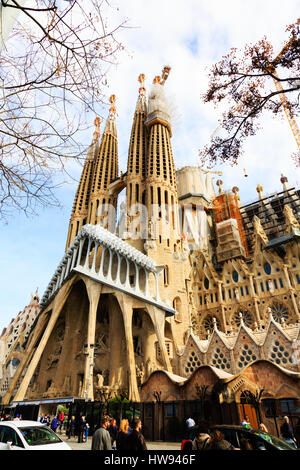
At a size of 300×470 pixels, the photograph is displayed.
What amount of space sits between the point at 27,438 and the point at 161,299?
65.2 feet

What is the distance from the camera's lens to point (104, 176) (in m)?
41.4

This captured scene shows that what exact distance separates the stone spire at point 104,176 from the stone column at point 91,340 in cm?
1576

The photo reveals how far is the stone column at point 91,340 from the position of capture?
1777 centimetres

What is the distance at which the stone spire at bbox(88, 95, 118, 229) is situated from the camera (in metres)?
38.1

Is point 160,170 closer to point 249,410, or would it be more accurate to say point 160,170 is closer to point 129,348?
point 129,348

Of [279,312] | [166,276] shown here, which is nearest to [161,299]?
[166,276]

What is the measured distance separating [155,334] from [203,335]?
7264 mm

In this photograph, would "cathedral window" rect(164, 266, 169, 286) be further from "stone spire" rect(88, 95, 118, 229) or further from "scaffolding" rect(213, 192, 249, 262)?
"stone spire" rect(88, 95, 118, 229)

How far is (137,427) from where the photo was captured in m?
3.88

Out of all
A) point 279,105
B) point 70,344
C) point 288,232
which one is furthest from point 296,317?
point 279,105

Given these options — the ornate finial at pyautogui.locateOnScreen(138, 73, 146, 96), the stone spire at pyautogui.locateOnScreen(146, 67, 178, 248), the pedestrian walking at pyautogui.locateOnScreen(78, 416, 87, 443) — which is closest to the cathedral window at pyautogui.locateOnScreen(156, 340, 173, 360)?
the stone spire at pyautogui.locateOnScreen(146, 67, 178, 248)

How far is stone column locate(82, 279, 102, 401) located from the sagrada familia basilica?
0.09 metres
